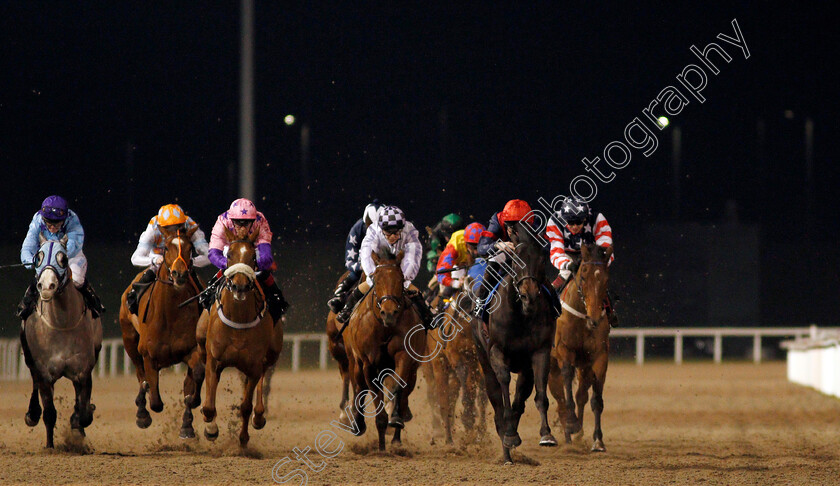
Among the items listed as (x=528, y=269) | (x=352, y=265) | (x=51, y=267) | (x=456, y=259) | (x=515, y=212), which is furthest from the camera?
(x=456, y=259)

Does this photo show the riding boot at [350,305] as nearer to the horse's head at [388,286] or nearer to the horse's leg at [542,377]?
the horse's head at [388,286]

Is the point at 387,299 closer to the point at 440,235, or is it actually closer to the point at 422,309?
the point at 422,309

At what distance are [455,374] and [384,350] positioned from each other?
184 centimetres

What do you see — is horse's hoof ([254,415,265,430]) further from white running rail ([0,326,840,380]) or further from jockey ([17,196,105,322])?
white running rail ([0,326,840,380])

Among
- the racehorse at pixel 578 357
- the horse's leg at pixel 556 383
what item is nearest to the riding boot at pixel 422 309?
the racehorse at pixel 578 357

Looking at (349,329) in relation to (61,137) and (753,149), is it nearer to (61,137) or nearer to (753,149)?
(61,137)

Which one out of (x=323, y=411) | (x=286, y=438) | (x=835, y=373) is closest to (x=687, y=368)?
(x=835, y=373)

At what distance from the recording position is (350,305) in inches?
430

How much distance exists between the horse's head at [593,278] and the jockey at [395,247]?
143 cm

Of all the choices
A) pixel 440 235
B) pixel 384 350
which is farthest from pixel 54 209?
pixel 440 235

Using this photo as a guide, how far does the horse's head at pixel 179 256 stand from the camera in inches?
398

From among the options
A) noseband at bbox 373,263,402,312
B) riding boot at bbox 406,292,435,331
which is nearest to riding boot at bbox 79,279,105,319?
noseband at bbox 373,263,402,312

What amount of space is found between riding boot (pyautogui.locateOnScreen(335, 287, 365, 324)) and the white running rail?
1324 centimetres

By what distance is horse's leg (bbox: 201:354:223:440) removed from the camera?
9.71 meters
